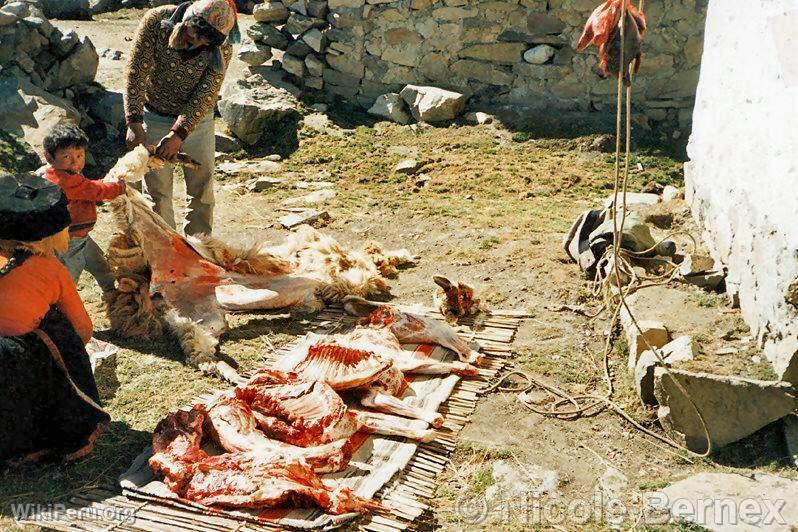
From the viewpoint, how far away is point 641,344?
5.32 meters

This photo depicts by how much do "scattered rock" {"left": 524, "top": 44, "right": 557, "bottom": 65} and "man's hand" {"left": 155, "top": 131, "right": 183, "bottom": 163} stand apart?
16.8 feet

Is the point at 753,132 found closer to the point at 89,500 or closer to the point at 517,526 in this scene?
the point at 517,526

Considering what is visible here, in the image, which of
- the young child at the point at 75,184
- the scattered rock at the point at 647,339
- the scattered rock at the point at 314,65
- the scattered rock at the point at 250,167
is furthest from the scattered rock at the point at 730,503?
the scattered rock at the point at 314,65

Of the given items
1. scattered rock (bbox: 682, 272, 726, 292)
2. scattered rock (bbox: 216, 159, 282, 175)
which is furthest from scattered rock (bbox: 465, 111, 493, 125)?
scattered rock (bbox: 682, 272, 726, 292)

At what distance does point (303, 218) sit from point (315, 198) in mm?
626

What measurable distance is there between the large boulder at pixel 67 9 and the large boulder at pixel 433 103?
5.73 meters

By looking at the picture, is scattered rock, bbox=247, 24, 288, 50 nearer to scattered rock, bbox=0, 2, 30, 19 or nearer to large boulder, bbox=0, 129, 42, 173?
scattered rock, bbox=0, 2, 30, 19

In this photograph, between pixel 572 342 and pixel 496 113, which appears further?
pixel 496 113

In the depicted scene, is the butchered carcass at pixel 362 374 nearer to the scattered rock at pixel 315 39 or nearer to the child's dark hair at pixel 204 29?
the child's dark hair at pixel 204 29

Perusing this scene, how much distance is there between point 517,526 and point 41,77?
25.3 ft

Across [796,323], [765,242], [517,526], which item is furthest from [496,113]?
[517,526]

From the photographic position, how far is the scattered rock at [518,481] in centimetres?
426

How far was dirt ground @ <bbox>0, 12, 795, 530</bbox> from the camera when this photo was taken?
441 cm

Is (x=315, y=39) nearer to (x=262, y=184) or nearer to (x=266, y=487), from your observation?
(x=262, y=184)
